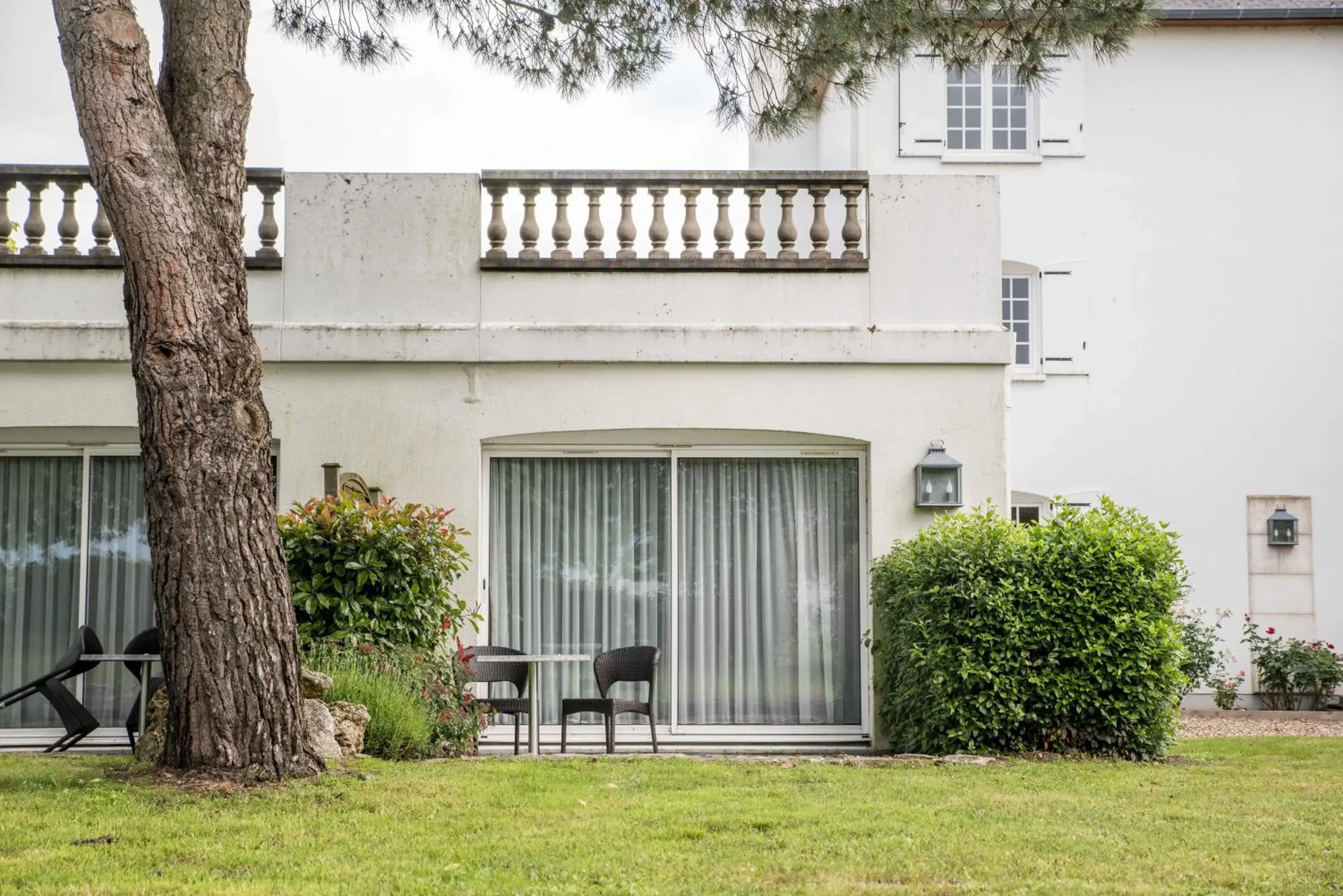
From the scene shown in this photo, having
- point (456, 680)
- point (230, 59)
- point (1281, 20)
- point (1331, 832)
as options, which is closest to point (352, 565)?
point (456, 680)

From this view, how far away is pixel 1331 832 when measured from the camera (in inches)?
242

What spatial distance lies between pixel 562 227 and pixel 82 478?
378 cm

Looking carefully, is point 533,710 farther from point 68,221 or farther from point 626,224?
point 68,221

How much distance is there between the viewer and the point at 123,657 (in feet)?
28.5

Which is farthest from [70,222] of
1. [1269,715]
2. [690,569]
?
[1269,715]

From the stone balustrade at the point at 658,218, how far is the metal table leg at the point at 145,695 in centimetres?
346

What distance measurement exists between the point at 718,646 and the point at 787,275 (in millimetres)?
2648

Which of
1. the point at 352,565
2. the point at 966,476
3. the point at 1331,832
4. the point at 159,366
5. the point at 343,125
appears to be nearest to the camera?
the point at 1331,832

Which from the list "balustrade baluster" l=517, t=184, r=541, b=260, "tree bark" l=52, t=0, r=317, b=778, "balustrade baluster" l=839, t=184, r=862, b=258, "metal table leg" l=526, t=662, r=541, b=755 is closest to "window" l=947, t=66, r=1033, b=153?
"balustrade baluster" l=839, t=184, r=862, b=258

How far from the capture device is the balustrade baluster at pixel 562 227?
10273mm

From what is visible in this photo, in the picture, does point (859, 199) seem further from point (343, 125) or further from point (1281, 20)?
point (1281, 20)

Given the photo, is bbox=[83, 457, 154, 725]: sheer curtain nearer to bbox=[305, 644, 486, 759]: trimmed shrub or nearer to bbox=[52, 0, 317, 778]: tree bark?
bbox=[305, 644, 486, 759]: trimmed shrub

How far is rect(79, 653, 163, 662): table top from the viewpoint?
28.0ft

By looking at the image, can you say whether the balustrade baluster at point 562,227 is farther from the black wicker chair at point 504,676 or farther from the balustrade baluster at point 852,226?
the black wicker chair at point 504,676
